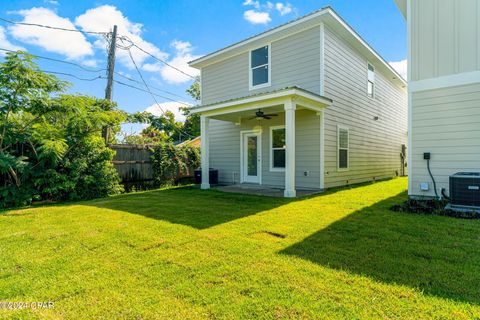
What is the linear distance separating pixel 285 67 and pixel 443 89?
4.43 m

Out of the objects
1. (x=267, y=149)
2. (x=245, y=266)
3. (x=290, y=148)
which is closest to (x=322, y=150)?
(x=290, y=148)

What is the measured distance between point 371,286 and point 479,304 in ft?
2.32

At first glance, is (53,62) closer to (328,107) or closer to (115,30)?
(115,30)

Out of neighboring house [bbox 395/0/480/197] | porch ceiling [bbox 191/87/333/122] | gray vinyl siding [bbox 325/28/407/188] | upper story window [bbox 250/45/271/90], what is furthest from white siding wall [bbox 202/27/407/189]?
neighboring house [bbox 395/0/480/197]

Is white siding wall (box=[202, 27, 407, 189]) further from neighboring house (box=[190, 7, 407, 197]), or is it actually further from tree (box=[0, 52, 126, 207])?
tree (box=[0, 52, 126, 207])

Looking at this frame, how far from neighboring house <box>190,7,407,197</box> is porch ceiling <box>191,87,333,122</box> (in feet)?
0.09

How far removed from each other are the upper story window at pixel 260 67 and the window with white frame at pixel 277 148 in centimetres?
169

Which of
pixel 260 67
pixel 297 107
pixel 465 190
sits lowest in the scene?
pixel 465 190

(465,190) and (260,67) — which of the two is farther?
(260,67)

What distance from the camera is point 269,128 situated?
898 cm

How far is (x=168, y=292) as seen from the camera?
7.04 ft

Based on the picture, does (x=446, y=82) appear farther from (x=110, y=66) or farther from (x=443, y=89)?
(x=110, y=66)

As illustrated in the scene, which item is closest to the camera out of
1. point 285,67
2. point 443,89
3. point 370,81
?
point 443,89

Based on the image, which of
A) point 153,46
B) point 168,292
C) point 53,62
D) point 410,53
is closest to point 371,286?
point 168,292
